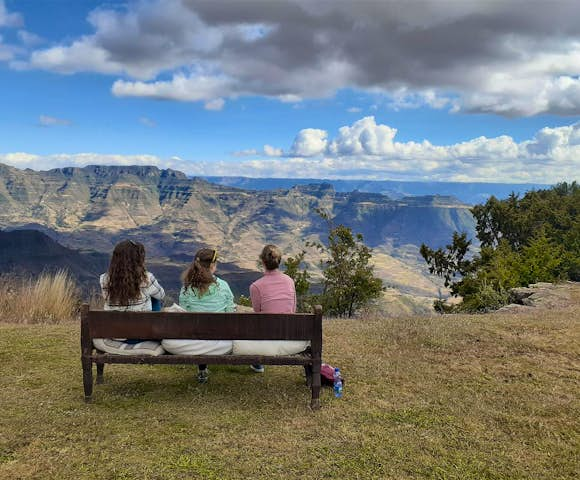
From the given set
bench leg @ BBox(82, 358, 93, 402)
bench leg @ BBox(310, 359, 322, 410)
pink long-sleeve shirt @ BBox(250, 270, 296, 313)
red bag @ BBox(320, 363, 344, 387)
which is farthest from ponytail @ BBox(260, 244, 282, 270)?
bench leg @ BBox(82, 358, 93, 402)

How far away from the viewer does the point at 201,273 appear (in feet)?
19.9

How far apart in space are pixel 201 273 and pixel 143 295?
80 cm

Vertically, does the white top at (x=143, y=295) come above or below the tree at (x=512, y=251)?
above

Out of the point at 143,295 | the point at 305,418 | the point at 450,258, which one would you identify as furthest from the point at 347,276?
the point at 305,418

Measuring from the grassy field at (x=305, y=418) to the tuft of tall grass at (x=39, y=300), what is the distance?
313 cm

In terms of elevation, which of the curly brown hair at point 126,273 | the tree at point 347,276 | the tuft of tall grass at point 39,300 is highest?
the curly brown hair at point 126,273

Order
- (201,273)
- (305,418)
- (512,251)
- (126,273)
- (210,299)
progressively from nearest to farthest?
(305,418)
(126,273)
(201,273)
(210,299)
(512,251)

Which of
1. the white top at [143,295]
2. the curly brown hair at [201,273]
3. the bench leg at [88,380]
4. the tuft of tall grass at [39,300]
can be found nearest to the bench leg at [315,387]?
the curly brown hair at [201,273]

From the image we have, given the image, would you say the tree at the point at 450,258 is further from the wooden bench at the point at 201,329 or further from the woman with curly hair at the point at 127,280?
the woman with curly hair at the point at 127,280

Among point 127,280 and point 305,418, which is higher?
point 127,280

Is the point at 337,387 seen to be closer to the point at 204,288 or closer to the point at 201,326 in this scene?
the point at 201,326

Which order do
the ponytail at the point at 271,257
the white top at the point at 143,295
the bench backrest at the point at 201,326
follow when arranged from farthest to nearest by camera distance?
the ponytail at the point at 271,257
the white top at the point at 143,295
the bench backrest at the point at 201,326

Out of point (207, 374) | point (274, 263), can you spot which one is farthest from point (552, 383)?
point (207, 374)

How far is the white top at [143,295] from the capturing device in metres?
6.02
